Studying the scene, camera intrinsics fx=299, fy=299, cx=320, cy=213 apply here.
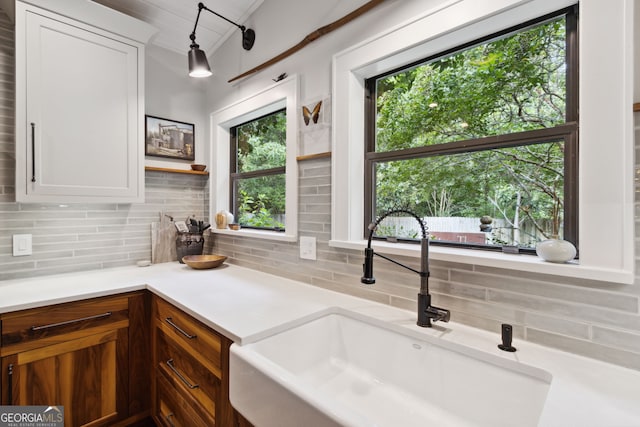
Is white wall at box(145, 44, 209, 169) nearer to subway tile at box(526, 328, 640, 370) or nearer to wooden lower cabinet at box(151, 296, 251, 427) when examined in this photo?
wooden lower cabinet at box(151, 296, 251, 427)

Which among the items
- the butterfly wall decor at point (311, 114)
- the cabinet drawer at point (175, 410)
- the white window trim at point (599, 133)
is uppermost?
the butterfly wall decor at point (311, 114)

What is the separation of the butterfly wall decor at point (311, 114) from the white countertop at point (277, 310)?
946 millimetres

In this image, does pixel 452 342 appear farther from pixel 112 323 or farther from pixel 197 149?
pixel 197 149

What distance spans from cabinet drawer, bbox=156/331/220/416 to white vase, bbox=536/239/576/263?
49.2 inches

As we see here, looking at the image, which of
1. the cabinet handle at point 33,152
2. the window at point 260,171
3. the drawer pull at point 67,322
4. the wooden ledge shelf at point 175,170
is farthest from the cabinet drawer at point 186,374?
the wooden ledge shelf at point 175,170

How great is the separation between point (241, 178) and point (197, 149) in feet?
1.64

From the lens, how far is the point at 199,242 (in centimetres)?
241

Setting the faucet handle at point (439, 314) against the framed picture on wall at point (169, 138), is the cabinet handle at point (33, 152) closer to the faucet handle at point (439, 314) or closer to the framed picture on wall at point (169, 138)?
the framed picture on wall at point (169, 138)

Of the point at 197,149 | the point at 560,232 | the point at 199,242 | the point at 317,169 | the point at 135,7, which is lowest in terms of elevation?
the point at 199,242

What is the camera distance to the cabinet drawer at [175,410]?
1268 mm

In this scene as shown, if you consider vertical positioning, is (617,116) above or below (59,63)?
below

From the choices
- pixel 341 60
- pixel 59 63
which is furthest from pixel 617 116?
pixel 59 63

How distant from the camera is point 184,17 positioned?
6.99 feet

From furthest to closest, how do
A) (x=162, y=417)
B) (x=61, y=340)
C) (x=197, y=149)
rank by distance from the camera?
(x=197, y=149) < (x=162, y=417) < (x=61, y=340)
